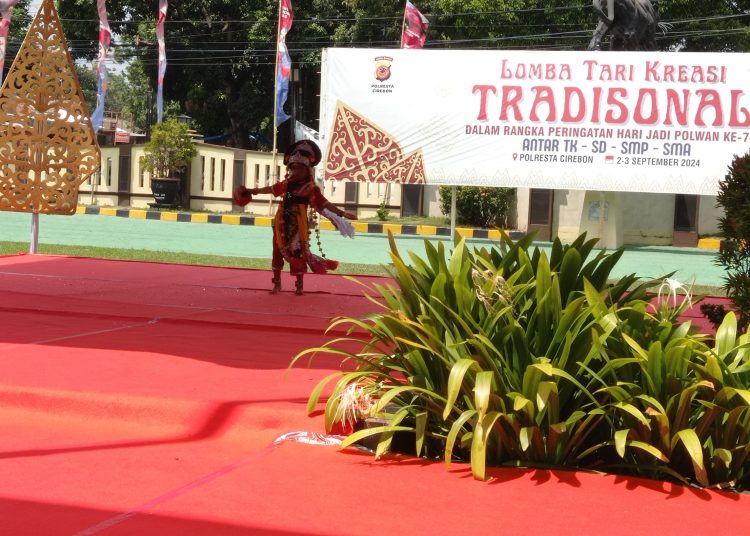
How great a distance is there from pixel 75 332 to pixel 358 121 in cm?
1397

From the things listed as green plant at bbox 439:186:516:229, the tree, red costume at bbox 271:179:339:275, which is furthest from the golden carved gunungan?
the tree

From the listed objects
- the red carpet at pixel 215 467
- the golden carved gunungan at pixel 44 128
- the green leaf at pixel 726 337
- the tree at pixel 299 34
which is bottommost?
the red carpet at pixel 215 467

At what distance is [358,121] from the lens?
811 inches

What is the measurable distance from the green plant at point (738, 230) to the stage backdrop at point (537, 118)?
14593 mm

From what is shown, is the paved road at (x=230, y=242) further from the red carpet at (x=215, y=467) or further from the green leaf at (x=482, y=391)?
the green leaf at (x=482, y=391)

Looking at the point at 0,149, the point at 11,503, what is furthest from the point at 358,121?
the point at 11,503

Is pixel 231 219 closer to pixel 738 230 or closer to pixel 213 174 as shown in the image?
pixel 213 174

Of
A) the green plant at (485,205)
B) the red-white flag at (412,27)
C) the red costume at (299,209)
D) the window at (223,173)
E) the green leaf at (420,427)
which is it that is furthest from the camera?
the window at (223,173)

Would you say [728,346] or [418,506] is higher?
[728,346]

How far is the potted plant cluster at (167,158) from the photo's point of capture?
30.0 m

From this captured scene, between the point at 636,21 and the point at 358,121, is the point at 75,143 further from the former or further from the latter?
the point at 636,21

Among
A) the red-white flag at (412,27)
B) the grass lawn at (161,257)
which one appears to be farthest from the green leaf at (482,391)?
the red-white flag at (412,27)

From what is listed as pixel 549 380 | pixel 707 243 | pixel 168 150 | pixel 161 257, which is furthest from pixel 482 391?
pixel 168 150

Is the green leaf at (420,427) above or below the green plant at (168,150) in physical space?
below
